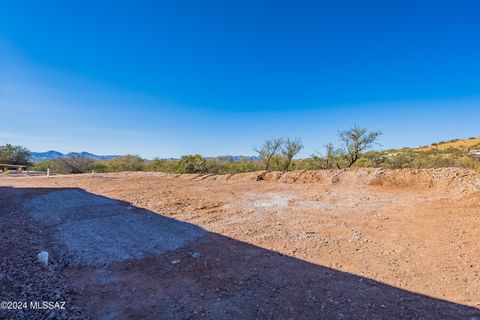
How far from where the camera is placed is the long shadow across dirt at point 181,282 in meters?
2.91

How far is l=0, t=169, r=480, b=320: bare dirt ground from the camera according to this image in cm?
302

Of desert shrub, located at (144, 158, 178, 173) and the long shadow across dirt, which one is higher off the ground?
desert shrub, located at (144, 158, 178, 173)

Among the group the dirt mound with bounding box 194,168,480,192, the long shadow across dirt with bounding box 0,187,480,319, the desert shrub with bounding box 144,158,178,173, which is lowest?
the long shadow across dirt with bounding box 0,187,480,319

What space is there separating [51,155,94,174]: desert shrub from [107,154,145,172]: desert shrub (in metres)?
2.30

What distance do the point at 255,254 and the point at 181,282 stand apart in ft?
4.94

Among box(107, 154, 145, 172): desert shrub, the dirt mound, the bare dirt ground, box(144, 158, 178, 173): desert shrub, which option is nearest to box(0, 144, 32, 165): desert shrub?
box(107, 154, 145, 172): desert shrub

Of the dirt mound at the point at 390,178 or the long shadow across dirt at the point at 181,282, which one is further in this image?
the dirt mound at the point at 390,178

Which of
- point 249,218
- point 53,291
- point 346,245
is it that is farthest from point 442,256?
point 53,291

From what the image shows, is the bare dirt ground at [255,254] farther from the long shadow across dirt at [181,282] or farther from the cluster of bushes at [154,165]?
the cluster of bushes at [154,165]

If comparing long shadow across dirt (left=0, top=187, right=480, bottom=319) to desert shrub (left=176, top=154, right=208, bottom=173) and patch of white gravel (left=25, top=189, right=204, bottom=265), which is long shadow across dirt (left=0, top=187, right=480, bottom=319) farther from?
desert shrub (left=176, top=154, right=208, bottom=173)

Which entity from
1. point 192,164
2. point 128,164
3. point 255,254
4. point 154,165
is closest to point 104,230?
point 255,254

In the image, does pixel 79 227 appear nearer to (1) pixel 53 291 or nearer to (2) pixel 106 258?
(2) pixel 106 258

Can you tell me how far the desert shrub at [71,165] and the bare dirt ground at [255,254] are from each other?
1778 centimetres

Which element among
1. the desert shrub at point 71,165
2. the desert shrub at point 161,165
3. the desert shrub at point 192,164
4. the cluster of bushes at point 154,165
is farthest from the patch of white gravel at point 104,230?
the desert shrub at point 71,165
